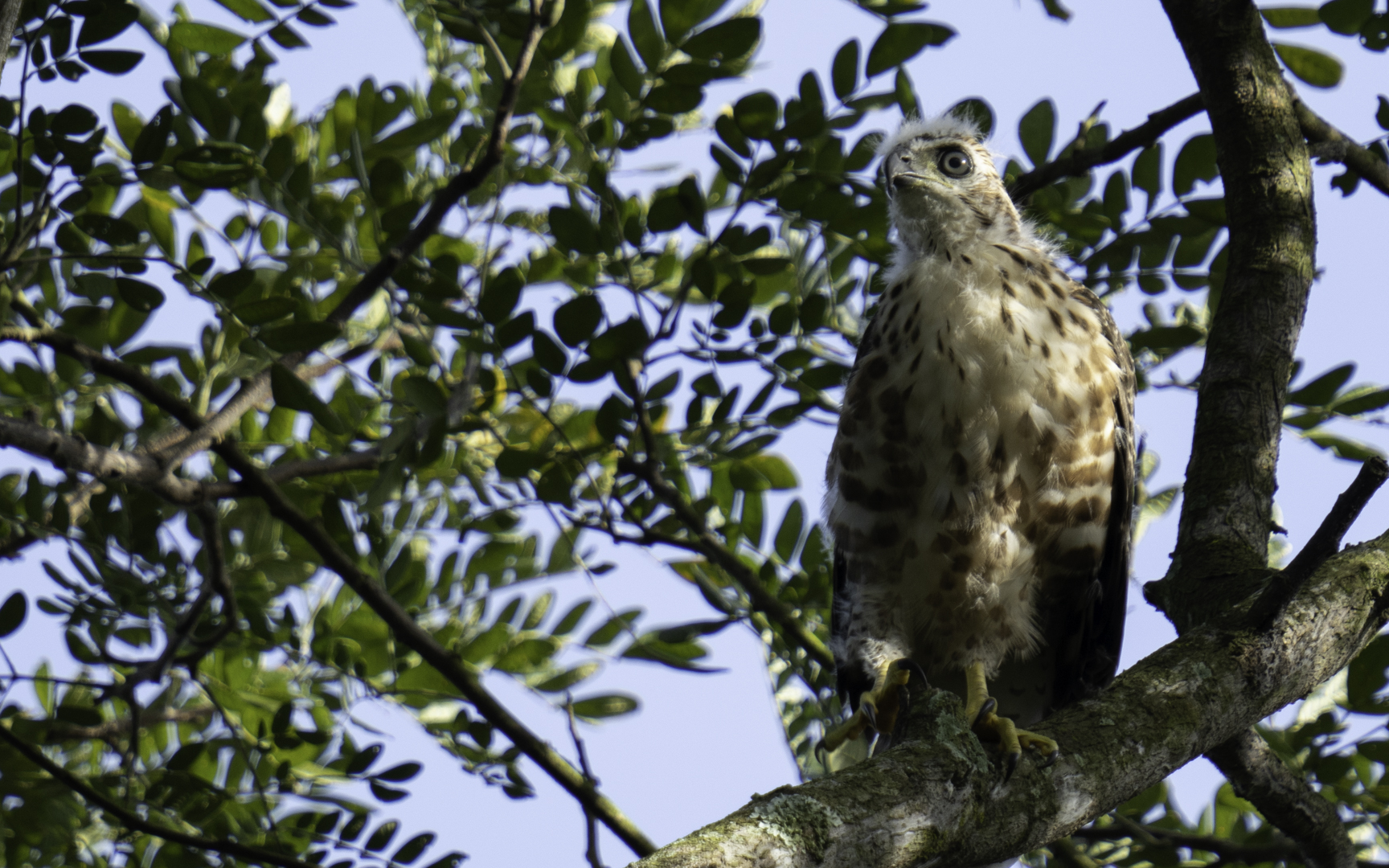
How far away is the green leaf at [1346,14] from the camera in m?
3.13

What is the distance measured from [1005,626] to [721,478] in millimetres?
1010

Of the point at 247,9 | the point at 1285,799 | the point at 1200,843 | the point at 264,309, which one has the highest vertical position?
the point at 247,9

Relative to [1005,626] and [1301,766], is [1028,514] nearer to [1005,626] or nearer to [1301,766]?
[1005,626]

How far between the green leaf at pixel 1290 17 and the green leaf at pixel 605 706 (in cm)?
271

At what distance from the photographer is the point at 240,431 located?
396 cm

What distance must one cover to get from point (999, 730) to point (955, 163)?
213cm

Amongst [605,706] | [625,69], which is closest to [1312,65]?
[625,69]

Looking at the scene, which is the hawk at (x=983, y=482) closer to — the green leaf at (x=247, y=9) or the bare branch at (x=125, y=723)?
the green leaf at (x=247, y=9)

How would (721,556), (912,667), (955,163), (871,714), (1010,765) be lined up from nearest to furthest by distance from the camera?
(1010,765) → (912,667) → (871,714) → (721,556) → (955,163)

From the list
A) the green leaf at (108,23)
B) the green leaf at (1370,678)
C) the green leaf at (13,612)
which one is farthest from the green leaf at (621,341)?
the green leaf at (1370,678)

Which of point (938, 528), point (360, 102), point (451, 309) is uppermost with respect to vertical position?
point (360, 102)

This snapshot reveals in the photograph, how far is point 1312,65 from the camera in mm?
3340

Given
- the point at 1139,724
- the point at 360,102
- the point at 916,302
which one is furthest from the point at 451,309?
the point at 1139,724

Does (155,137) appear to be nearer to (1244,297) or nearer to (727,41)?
(727,41)
